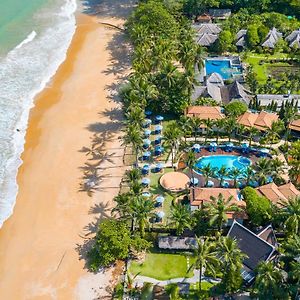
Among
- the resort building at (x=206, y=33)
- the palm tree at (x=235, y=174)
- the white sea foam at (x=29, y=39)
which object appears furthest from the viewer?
the white sea foam at (x=29, y=39)

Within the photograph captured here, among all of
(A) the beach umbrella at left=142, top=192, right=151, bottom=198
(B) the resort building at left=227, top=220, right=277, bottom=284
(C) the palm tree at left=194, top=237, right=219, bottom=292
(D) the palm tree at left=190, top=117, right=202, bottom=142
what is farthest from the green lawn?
(D) the palm tree at left=190, top=117, right=202, bottom=142

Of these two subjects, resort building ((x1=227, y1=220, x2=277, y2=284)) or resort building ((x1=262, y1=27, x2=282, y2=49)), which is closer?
resort building ((x1=227, y1=220, x2=277, y2=284))

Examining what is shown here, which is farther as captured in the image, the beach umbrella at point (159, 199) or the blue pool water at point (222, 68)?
the blue pool water at point (222, 68)

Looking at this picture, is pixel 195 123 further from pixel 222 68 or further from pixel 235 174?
pixel 222 68

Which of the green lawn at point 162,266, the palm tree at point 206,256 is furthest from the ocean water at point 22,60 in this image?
the palm tree at point 206,256

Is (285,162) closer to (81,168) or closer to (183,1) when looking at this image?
(81,168)

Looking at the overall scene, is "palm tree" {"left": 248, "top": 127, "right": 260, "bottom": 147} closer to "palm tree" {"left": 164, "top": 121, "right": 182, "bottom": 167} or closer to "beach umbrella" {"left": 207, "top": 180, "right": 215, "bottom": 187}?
"palm tree" {"left": 164, "top": 121, "right": 182, "bottom": 167}

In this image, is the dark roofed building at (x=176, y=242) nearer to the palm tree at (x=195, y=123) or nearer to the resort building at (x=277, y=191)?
the resort building at (x=277, y=191)
